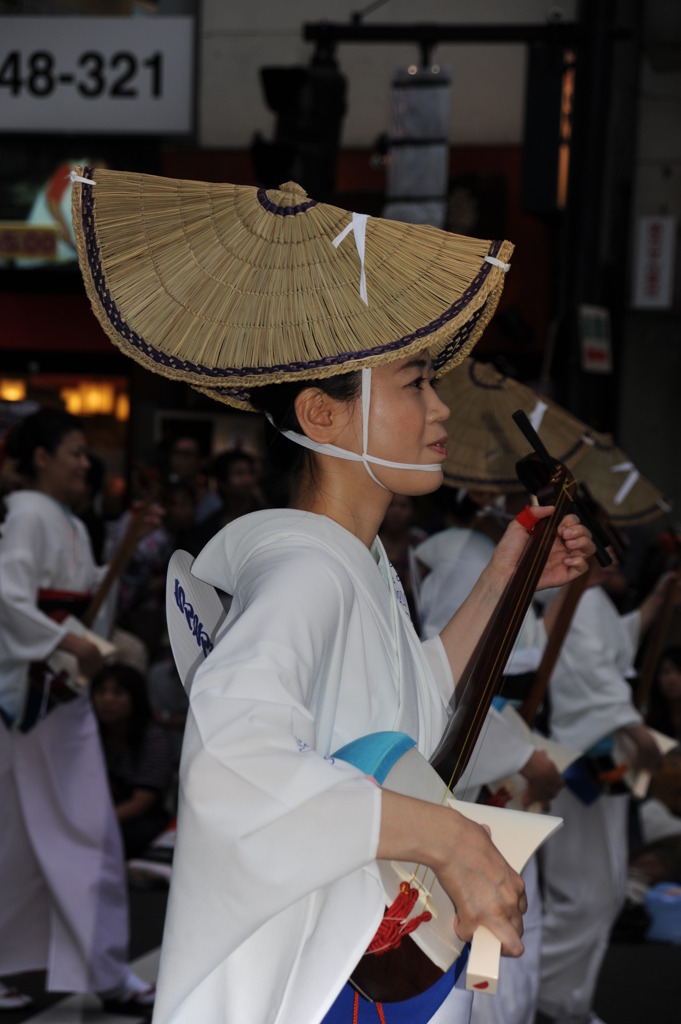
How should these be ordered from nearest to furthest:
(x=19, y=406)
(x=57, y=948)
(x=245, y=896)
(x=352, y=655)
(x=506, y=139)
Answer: (x=245, y=896), (x=352, y=655), (x=57, y=948), (x=19, y=406), (x=506, y=139)

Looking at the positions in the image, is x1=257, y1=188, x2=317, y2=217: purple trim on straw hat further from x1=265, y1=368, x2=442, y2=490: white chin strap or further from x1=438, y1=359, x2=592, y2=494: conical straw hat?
x1=438, y1=359, x2=592, y2=494: conical straw hat

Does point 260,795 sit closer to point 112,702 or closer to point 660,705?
point 112,702

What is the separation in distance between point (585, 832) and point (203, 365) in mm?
3181

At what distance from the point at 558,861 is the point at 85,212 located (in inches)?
132

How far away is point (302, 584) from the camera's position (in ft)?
→ 5.69

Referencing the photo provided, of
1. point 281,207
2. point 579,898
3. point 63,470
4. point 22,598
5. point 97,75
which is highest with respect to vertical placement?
point 97,75

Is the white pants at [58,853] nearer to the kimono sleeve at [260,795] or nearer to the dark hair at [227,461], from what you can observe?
the dark hair at [227,461]

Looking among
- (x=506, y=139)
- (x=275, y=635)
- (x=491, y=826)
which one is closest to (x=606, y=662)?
(x=491, y=826)

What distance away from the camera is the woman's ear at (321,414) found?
77.0 inches

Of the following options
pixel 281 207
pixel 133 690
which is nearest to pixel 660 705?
pixel 133 690

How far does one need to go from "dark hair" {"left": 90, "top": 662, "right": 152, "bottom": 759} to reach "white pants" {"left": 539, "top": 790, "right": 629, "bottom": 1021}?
7.05ft

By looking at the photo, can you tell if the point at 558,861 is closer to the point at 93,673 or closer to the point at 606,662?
the point at 606,662

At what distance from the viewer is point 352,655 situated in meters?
1.82

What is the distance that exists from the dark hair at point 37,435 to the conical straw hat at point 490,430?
1577 mm
